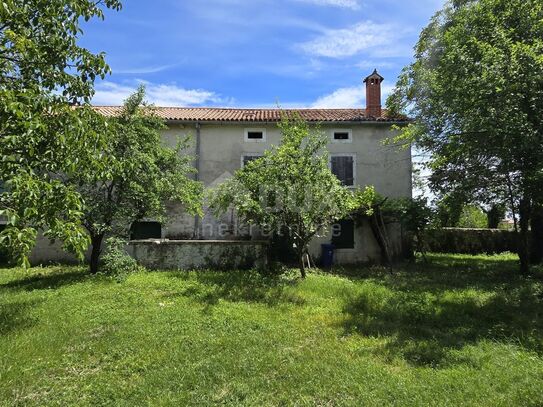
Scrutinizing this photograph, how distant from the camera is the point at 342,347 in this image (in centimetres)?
569

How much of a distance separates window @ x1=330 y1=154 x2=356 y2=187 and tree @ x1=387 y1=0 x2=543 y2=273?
3665 millimetres

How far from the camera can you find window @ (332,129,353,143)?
15555 mm

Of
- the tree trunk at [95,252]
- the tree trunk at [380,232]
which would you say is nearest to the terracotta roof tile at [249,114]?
the tree trunk at [380,232]

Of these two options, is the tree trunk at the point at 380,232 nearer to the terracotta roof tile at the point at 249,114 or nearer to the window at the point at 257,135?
the terracotta roof tile at the point at 249,114

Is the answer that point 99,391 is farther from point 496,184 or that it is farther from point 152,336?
point 496,184

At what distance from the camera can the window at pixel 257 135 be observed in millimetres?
15516

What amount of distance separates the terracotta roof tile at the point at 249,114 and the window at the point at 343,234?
391cm

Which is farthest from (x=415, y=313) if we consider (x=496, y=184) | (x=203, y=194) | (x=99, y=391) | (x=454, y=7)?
(x=454, y=7)

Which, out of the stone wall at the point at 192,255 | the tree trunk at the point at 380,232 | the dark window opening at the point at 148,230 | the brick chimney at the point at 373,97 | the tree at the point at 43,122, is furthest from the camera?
the brick chimney at the point at 373,97

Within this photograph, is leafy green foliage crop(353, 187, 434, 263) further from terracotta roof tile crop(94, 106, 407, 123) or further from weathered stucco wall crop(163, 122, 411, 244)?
terracotta roof tile crop(94, 106, 407, 123)

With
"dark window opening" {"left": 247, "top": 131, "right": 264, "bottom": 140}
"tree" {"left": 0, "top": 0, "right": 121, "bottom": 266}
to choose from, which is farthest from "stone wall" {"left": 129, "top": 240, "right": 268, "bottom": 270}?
"tree" {"left": 0, "top": 0, "right": 121, "bottom": 266}

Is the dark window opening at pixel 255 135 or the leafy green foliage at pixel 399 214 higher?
the dark window opening at pixel 255 135

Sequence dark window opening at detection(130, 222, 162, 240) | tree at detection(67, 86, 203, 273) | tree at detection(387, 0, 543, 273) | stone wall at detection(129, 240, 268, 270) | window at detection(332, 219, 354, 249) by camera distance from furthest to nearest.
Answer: window at detection(332, 219, 354, 249), dark window opening at detection(130, 222, 162, 240), stone wall at detection(129, 240, 268, 270), tree at detection(67, 86, 203, 273), tree at detection(387, 0, 543, 273)

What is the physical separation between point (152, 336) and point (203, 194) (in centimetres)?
684
